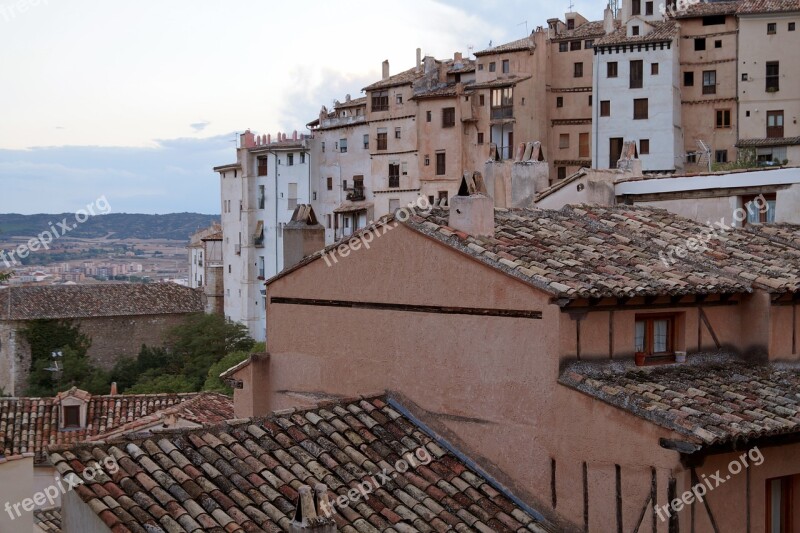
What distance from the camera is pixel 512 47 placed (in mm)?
59719

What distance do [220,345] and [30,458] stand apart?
179 ft

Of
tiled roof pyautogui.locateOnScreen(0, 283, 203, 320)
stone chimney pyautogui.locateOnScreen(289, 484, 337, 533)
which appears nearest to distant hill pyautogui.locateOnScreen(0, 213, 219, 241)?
tiled roof pyautogui.locateOnScreen(0, 283, 203, 320)

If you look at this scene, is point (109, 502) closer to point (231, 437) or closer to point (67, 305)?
point (231, 437)

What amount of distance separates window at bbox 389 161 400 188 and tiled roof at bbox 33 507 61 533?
4696 cm

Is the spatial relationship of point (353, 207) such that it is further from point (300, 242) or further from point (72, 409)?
point (300, 242)

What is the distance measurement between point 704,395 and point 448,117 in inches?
2019

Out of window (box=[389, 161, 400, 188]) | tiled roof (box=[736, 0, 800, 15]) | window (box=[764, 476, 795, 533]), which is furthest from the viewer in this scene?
window (box=[389, 161, 400, 188])

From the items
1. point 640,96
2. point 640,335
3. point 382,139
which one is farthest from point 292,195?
point 640,335

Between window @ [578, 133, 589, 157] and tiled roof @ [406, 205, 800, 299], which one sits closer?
tiled roof @ [406, 205, 800, 299]

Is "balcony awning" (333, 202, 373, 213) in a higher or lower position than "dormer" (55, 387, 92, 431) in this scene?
higher

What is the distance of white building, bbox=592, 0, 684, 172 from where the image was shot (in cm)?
5597

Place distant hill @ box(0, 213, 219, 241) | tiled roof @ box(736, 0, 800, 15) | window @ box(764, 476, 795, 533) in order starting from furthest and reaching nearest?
1. distant hill @ box(0, 213, 219, 241)
2. tiled roof @ box(736, 0, 800, 15)
3. window @ box(764, 476, 795, 533)

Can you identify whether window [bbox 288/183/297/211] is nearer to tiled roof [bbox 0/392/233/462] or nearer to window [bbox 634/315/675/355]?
tiled roof [bbox 0/392/233/462]

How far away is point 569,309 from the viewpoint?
10.5 metres
